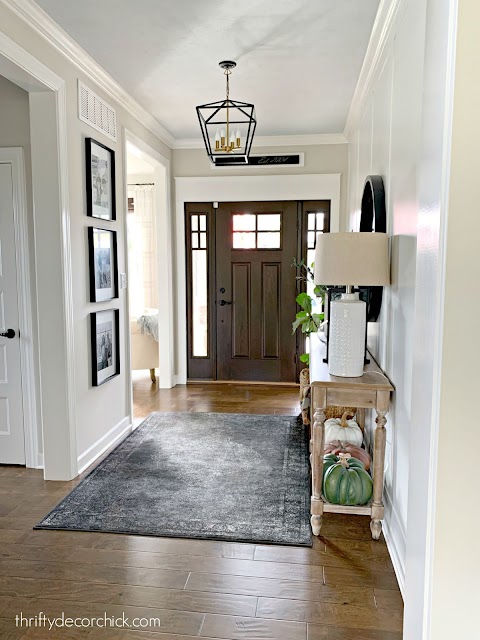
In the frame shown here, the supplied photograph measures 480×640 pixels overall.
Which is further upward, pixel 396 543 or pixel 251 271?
pixel 251 271

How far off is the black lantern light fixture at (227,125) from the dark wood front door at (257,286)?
736 mm

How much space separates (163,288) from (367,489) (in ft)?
12.0

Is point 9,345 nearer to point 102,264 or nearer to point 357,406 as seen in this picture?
point 102,264

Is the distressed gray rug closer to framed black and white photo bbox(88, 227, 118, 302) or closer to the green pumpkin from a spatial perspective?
the green pumpkin

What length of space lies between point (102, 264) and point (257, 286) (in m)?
2.41

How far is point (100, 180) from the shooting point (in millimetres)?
3555

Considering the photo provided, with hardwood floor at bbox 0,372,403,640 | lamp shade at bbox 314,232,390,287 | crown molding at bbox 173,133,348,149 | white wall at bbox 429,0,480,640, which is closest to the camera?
white wall at bbox 429,0,480,640

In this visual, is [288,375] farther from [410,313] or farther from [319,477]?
[410,313]

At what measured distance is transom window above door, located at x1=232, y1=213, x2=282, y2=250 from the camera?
220 inches

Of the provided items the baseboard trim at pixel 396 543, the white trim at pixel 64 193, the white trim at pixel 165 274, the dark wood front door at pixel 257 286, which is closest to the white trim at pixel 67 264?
the white trim at pixel 64 193

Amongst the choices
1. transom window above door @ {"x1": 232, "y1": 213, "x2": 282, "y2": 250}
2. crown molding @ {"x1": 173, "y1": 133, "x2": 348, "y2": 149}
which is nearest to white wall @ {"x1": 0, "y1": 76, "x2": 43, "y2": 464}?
crown molding @ {"x1": 173, "y1": 133, "x2": 348, "y2": 149}

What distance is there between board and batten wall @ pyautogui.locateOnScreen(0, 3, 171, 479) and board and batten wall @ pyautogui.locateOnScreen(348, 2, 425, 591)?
1957 millimetres

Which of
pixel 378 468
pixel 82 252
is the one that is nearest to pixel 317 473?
pixel 378 468

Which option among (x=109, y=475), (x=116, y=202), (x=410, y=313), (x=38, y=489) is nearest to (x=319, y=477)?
(x=410, y=313)
